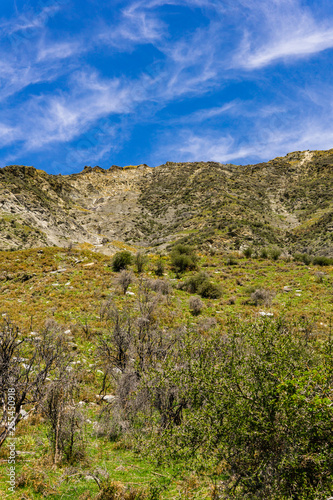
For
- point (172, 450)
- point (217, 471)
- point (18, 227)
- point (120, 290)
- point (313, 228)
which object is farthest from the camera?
point (313, 228)

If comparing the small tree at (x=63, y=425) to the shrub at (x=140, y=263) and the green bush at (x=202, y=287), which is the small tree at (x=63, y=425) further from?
the shrub at (x=140, y=263)

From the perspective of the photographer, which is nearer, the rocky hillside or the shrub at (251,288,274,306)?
the shrub at (251,288,274,306)

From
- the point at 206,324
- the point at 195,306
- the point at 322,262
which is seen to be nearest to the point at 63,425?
the point at 206,324

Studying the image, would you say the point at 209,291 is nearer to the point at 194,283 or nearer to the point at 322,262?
the point at 194,283

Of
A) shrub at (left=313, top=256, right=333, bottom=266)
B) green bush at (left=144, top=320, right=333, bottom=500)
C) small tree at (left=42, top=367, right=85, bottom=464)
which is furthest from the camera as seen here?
shrub at (left=313, top=256, right=333, bottom=266)

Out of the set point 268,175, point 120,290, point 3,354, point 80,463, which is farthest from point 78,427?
point 268,175

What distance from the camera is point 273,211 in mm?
90062

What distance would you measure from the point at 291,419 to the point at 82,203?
11618 centimetres

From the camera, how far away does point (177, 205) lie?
103625mm

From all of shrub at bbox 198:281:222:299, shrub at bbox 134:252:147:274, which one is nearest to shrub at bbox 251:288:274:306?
shrub at bbox 198:281:222:299

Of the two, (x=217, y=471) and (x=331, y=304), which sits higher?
(x=331, y=304)

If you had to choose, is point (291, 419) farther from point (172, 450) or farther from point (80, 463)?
point (80, 463)

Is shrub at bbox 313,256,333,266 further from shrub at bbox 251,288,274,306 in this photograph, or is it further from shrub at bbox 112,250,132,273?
shrub at bbox 112,250,132,273

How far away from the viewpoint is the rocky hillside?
58.8 m
